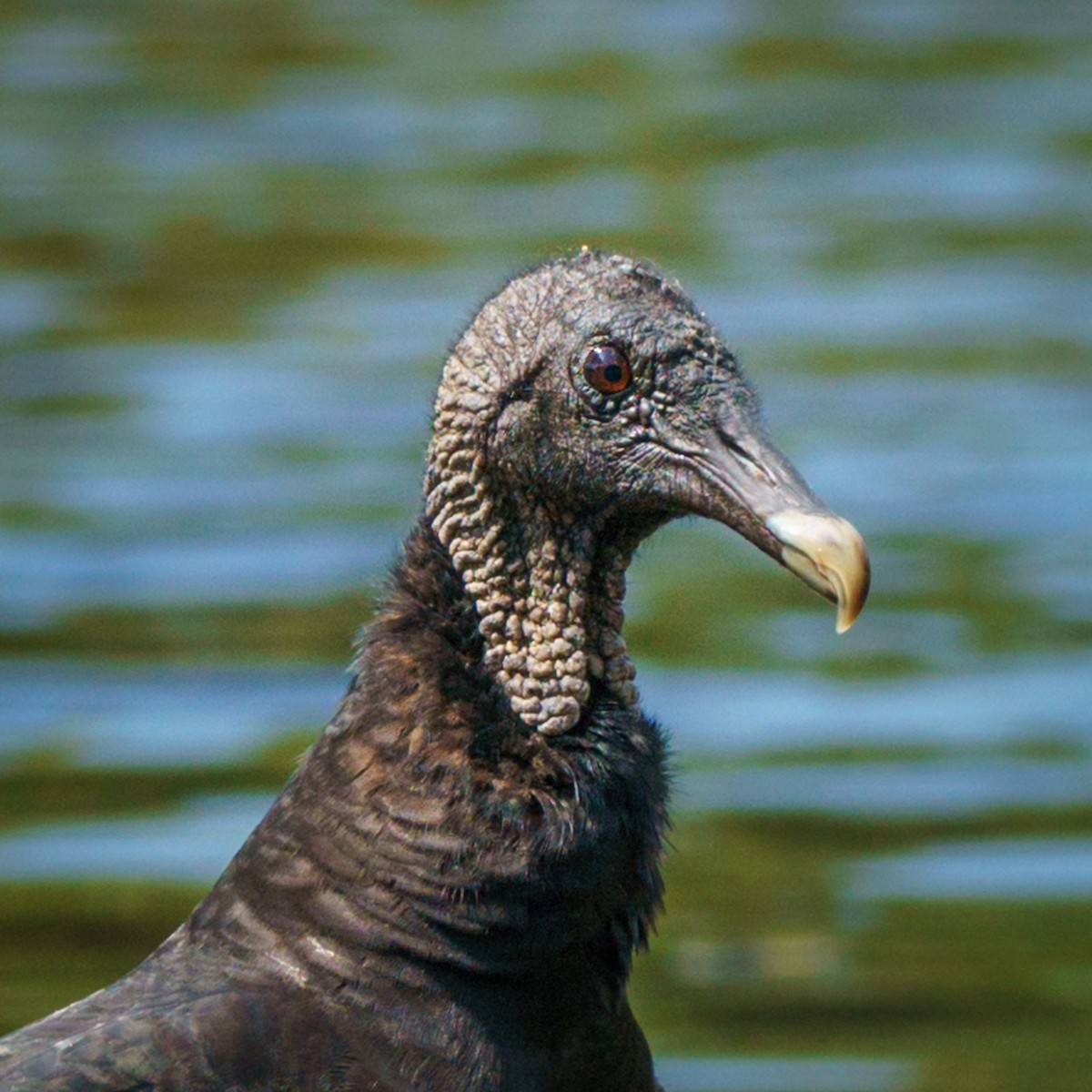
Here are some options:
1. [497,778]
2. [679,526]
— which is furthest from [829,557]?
[679,526]

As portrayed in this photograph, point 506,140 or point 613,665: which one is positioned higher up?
point 506,140

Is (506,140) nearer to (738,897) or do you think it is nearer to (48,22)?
(48,22)

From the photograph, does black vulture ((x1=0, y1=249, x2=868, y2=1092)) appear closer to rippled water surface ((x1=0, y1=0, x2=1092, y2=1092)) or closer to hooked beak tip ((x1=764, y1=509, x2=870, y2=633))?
hooked beak tip ((x1=764, y1=509, x2=870, y2=633))

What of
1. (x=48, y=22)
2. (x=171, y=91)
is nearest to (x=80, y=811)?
(x=171, y=91)

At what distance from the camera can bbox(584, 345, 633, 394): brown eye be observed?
4.41 m

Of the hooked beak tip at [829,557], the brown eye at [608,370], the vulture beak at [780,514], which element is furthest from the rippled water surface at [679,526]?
the hooked beak tip at [829,557]

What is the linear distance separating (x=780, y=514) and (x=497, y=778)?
62 centimetres

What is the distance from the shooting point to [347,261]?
1425 centimetres

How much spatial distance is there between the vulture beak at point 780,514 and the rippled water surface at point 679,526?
36.9 inches

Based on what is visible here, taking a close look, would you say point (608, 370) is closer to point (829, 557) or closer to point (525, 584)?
point (525, 584)

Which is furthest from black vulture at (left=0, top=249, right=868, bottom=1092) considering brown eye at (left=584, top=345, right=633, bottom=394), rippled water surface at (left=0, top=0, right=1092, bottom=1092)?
rippled water surface at (left=0, top=0, right=1092, bottom=1092)

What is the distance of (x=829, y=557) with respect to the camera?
4094 mm

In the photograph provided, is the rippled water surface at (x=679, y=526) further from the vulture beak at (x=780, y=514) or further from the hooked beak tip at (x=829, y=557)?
the hooked beak tip at (x=829, y=557)

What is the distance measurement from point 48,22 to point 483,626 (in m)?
16.5
